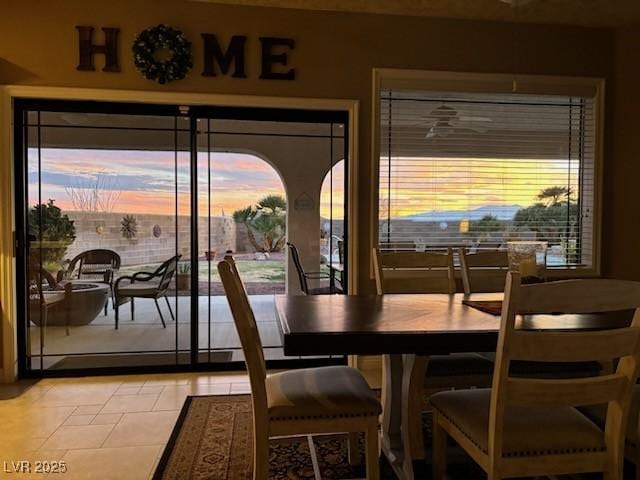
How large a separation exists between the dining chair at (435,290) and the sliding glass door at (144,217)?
3.72 ft

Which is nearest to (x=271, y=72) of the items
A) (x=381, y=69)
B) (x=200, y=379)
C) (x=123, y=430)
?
(x=381, y=69)

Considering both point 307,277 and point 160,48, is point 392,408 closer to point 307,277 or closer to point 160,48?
point 307,277

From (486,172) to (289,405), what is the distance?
296 cm

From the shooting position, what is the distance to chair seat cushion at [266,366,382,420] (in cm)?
174

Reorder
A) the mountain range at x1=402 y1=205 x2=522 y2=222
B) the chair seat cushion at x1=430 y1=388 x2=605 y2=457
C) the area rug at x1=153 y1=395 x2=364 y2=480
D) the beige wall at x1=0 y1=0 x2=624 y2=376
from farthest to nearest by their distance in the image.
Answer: the mountain range at x1=402 y1=205 x2=522 y2=222 < the beige wall at x1=0 y1=0 x2=624 y2=376 < the area rug at x1=153 y1=395 x2=364 y2=480 < the chair seat cushion at x1=430 y1=388 x2=605 y2=457

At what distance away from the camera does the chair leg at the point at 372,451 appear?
1762 millimetres

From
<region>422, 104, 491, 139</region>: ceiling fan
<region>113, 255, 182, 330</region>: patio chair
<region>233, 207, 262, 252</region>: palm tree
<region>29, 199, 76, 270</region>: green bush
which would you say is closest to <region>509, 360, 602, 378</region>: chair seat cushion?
<region>422, 104, 491, 139</region>: ceiling fan

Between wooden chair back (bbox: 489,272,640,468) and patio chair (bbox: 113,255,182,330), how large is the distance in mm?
2958

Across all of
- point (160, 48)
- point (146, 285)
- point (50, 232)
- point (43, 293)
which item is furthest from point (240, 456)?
point (160, 48)

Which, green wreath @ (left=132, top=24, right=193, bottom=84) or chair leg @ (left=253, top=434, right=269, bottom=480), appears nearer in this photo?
chair leg @ (left=253, top=434, right=269, bottom=480)

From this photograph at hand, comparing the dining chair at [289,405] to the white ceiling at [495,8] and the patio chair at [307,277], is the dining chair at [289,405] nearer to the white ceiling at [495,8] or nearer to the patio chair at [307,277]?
the patio chair at [307,277]

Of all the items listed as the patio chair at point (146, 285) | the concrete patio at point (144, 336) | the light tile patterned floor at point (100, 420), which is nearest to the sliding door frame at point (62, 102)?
the concrete patio at point (144, 336)

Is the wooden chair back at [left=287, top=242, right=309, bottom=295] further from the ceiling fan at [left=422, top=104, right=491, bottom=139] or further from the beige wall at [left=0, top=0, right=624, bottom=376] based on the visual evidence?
the ceiling fan at [left=422, top=104, right=491, bottom=139]

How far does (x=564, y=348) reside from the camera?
→ 1354mm
